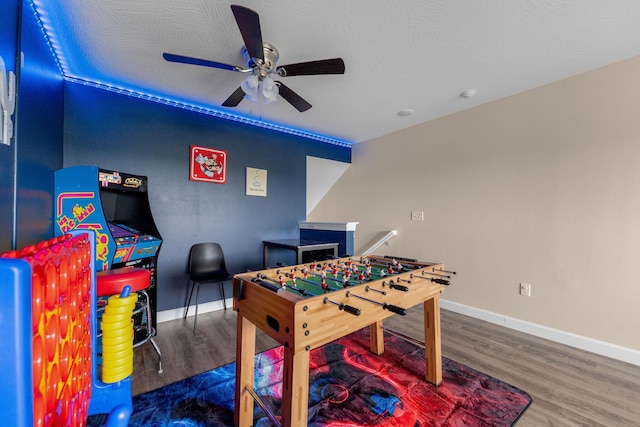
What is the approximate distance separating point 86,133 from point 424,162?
3.74 meters

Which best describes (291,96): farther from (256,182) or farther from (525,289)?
(525,289)

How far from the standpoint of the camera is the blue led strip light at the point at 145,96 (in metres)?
1.68

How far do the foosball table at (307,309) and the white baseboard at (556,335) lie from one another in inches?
57.5

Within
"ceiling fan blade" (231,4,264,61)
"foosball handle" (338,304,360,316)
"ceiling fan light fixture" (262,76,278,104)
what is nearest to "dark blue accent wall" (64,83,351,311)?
"ceiling fan light fixture" (262,76,278,104)

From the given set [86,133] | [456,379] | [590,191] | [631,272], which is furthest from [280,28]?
[631,272]

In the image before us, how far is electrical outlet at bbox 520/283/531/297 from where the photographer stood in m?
2.60

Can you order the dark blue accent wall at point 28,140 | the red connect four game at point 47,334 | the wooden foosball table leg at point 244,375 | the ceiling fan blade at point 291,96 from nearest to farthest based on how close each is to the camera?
the red connect four game at point 47,334
the dark blue accent wall at point 28,140
the wooden foosball table leg at point 244,375
the ceiling fan blade at point 291,96

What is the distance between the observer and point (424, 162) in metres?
3.45

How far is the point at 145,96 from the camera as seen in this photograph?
106 inches

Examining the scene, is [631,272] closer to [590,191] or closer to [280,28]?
[590,191]

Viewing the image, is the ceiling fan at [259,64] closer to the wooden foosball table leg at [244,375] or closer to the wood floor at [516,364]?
the wooden foosball table leg at [244,375]

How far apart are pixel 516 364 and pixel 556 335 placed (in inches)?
29.8

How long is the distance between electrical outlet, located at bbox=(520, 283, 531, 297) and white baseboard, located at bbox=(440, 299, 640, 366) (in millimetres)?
279

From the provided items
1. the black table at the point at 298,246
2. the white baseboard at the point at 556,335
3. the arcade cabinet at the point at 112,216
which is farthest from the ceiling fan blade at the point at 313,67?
the white baseboard at the point at 556,335
